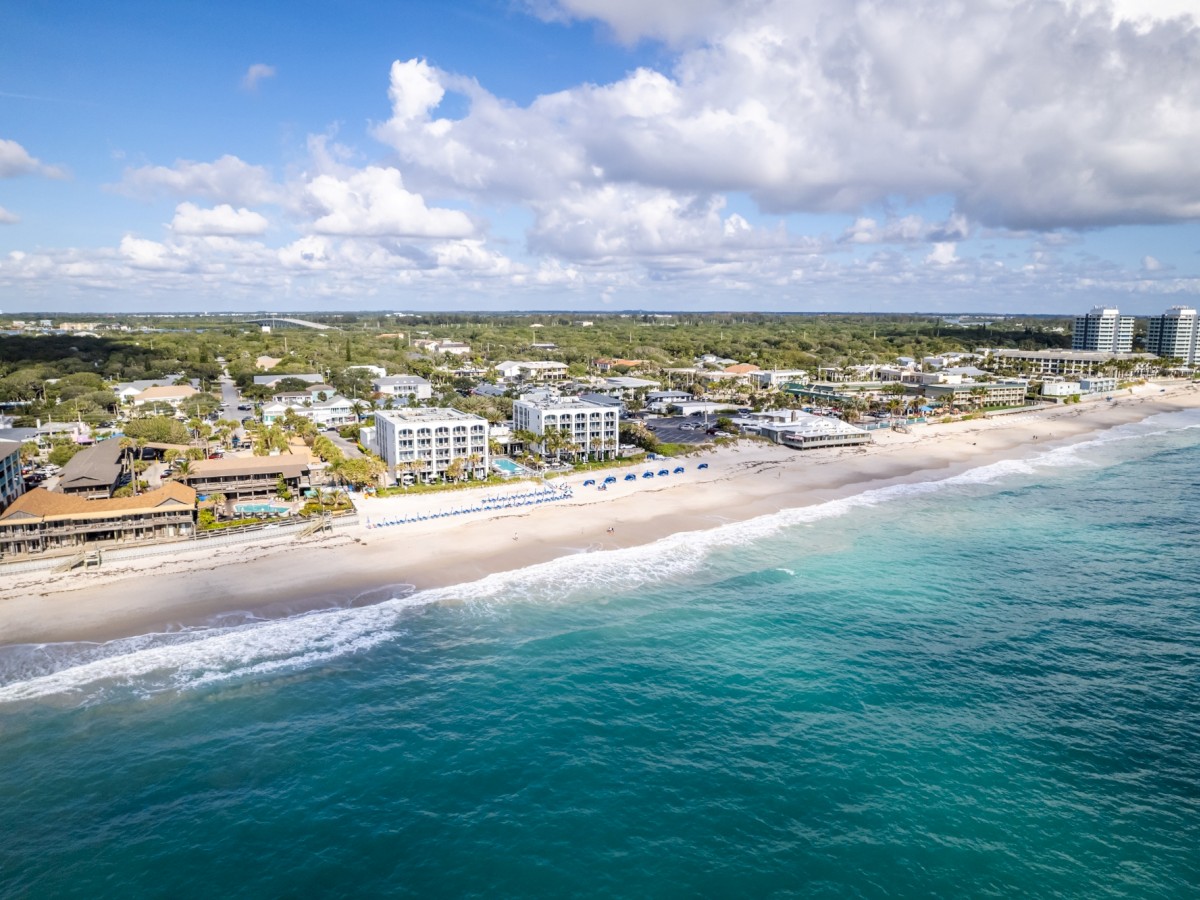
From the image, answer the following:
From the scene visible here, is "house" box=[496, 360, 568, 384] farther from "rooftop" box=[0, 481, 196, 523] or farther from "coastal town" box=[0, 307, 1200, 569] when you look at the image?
"rooftop" box=[0, 481, 196, 523]

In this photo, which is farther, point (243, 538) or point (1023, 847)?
point (243, 538)

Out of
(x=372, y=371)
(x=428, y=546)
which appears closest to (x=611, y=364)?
(x=372, y=371)

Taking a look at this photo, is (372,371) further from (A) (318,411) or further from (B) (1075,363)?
(B) (1075,363)

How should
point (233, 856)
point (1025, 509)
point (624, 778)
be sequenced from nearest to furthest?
1. point (233, 856)
2. point (624, 778)
3. point (1025, 509)

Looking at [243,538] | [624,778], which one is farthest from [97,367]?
[624,778]

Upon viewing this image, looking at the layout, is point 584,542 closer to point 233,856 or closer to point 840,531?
point 840,531

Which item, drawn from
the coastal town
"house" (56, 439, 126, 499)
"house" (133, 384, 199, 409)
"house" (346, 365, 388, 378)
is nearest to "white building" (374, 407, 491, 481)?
the coastal town
